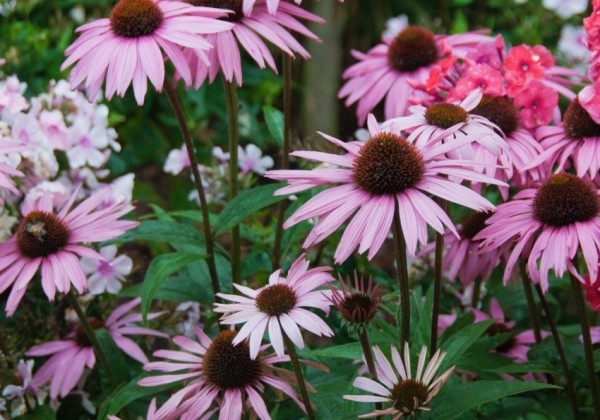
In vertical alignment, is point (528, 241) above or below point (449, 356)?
above

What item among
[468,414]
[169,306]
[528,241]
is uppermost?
[528,241]

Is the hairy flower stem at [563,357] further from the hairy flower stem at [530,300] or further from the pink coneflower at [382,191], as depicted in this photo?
the pink coneflower at [382,191]

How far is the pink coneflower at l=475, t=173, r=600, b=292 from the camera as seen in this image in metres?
1.09

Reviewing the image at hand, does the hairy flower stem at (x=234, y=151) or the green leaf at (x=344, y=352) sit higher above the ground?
the hairy flower stem at (x=234, y=151)

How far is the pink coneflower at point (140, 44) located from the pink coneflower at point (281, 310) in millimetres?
278

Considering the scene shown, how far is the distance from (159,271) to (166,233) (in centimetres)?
14

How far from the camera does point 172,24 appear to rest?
1.24 metres

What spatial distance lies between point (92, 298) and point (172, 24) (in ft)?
1.60

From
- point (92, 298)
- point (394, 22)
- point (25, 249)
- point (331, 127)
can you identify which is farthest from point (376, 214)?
point (331, 127)

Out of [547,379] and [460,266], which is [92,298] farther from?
[547,379]

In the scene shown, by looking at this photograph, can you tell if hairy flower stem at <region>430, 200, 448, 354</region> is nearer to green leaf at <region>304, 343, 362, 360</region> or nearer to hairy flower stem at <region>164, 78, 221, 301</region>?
green leaf at <region>304, 343, 362, 360</region>

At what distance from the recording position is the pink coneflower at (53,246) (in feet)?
4.08

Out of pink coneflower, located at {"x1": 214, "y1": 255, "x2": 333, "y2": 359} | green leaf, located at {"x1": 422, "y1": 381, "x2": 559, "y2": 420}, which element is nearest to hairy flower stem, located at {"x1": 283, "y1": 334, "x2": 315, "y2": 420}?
pink coneflower, located at {"x1": 214, "y1": 255, "x2": 333, "y2": 359}

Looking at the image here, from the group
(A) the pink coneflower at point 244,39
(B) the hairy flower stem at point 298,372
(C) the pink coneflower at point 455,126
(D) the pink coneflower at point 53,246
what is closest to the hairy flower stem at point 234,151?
(A) the pink coneflower at point 244,39
